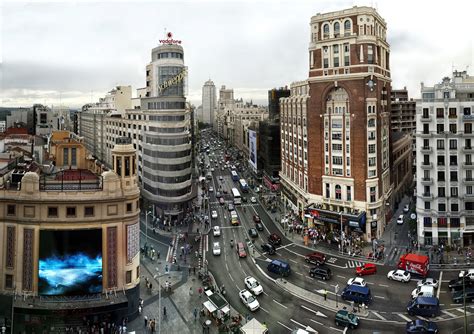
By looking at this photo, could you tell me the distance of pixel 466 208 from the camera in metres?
67.4

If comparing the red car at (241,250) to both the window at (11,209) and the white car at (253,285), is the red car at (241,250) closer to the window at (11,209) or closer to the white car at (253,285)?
the white car at (253,285)

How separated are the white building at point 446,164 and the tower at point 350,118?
307 inches

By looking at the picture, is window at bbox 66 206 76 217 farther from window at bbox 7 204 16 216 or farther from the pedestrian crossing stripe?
the pedestrian crossing stripe

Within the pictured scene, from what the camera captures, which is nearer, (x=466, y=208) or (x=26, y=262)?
(x=26, y=262)

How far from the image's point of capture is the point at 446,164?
2660 inches

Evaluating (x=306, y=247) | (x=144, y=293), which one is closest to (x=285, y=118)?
(x=306, y=247)

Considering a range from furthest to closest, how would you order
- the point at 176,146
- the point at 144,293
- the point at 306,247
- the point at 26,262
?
the point at 176,146 → the point at 306,247 → the point at 144,293 → the point at 26,262

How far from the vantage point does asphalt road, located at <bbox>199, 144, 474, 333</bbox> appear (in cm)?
4478

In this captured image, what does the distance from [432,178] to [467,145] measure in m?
7.53

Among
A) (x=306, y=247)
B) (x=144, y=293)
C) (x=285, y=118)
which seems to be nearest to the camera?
(x=144, y=293)

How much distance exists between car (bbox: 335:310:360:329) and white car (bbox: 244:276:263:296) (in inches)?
433

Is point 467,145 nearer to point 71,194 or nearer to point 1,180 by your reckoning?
point 71,194

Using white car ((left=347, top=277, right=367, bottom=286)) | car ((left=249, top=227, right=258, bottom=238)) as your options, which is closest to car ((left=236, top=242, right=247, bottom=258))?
car ((left=249, top=227, right=258, bottom=238))

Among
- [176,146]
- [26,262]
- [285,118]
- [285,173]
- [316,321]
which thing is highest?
[285,118]
